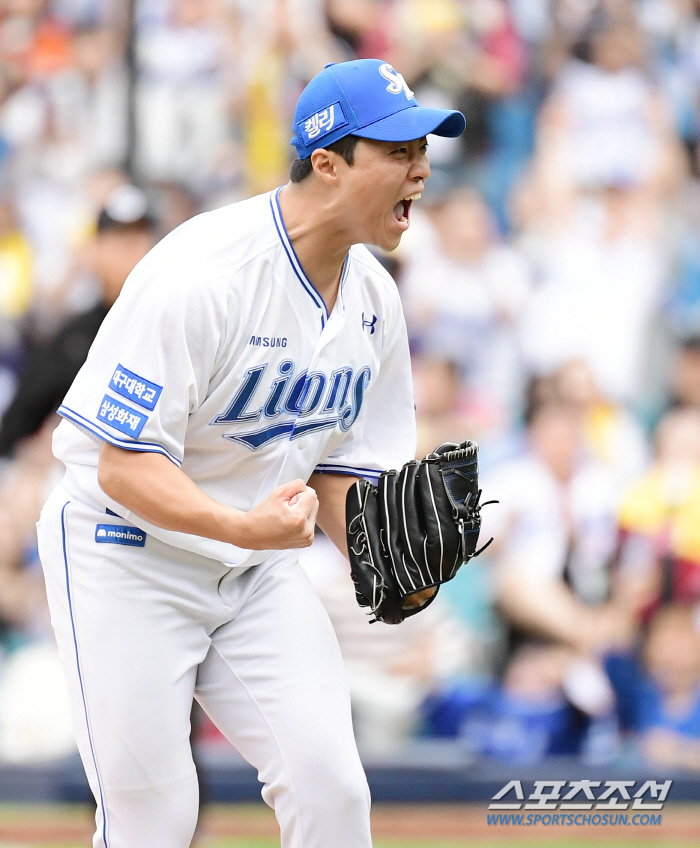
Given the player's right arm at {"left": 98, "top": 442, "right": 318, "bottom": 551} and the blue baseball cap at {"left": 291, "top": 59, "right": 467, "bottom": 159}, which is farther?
the blue baseball cap at {"left": 291, "top": 59, "right": 467, "bottom": 159}

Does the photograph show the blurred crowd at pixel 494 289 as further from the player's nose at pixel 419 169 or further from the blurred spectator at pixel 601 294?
the player's nose at pixel 419 169

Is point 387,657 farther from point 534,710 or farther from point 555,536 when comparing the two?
point 555,536

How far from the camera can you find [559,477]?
547cm

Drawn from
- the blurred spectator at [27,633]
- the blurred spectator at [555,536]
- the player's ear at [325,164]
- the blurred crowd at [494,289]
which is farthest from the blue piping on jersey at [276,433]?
the blurred spectator at [555,536]

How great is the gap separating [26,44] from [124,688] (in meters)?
5.20

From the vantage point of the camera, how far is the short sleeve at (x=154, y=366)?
7.63ft

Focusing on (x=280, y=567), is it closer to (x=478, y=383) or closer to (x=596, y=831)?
(x=596, y=831)

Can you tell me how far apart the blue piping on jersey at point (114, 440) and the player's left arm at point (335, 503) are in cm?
57

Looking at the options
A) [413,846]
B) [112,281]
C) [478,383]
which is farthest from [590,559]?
[112,281]

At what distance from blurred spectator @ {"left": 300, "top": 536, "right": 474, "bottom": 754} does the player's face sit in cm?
270

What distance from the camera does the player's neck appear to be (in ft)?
8.25

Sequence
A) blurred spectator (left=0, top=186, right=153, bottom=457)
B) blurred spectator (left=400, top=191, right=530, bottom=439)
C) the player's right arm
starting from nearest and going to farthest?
the player's right arm < blurred spectator (left=0, top=186, right=153, bottom=457) < blurred spectator (left=400, top=191, right=530, bottom=439)

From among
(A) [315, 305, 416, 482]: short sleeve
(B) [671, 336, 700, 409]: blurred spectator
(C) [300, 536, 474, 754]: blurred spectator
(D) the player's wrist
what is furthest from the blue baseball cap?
(B) [671, 336, 700, 409]: blurred spectator

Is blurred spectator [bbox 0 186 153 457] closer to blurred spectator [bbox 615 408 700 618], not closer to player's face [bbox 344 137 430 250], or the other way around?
player's face [bbox 344 137 430 250]
